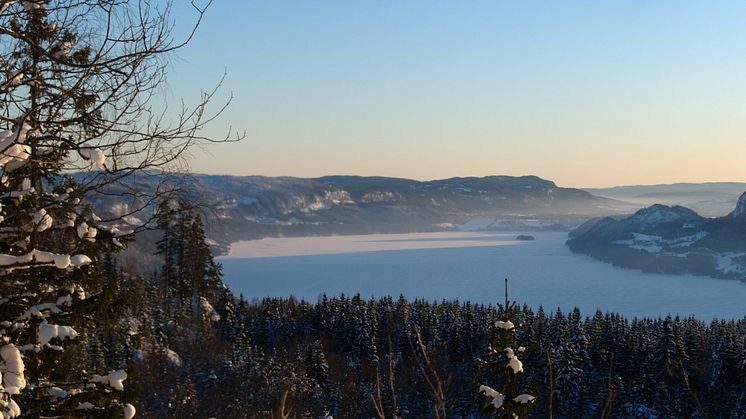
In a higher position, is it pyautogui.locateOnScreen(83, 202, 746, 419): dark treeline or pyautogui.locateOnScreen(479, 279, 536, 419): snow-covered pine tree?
pyautogui.locateOnScreen(479, 279, 536, 419): snow-covered pine tree

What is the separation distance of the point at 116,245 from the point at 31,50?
2063 mm

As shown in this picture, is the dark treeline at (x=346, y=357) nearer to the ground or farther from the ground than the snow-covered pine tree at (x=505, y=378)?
nearer to the ground

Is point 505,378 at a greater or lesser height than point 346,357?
greater

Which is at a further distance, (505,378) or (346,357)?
(346,357)

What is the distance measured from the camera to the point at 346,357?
66.6m

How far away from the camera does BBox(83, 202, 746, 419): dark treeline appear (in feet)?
145

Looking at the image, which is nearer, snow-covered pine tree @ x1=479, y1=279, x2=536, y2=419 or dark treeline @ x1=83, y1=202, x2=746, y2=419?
snow-covered pine tree @ x1=479, y1=279, x2=536, y2=419

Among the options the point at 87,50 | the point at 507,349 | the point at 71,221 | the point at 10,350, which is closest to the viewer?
the point at 10,350

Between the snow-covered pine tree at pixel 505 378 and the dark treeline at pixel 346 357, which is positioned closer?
the snow-covered pine tree at pixel 505 378

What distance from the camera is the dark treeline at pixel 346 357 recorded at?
145 feet

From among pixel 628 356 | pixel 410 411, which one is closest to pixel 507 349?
pixel 410 411

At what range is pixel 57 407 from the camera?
615 cm

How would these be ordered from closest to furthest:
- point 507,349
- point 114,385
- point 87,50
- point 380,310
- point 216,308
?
point 87,50
point 114,385
point 507,349
point 216,308
point 380,310

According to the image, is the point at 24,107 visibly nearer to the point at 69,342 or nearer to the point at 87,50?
the point at 87,50
